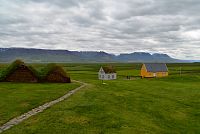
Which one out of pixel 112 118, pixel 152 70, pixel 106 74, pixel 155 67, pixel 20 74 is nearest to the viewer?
pixel 112 118

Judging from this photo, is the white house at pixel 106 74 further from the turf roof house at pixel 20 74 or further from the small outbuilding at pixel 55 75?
the turf roof house at pixel 20 74

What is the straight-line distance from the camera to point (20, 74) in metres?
58.1

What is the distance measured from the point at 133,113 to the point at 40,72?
35.7 meters

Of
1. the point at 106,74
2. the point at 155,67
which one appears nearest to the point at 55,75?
the point at 106,74

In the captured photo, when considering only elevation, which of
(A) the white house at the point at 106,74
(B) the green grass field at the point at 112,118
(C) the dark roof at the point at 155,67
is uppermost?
(C) the dark roof at the point at 155,67

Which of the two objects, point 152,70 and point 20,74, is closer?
point 20,74

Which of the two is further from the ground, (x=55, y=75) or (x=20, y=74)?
(x=20, y=74)

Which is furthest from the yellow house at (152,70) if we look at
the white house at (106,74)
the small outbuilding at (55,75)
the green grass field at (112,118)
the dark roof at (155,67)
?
the green grass field at (112,118)

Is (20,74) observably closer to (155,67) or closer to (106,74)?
(106,74)

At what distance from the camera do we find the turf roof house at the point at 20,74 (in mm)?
57719

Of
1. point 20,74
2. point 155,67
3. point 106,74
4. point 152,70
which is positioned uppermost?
point 155,67

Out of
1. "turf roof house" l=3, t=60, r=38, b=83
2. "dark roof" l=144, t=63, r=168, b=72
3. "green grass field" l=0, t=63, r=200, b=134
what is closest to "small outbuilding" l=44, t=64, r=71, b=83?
"turf roof house" l=3, t=60, r=38, b=83

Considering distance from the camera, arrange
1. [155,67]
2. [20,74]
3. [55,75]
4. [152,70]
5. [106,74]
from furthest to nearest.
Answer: [155,67] < [152,70] < [106,74] < [55,75] < [20,74]

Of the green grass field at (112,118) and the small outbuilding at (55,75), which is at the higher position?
the small outbuilding at (55,75)
